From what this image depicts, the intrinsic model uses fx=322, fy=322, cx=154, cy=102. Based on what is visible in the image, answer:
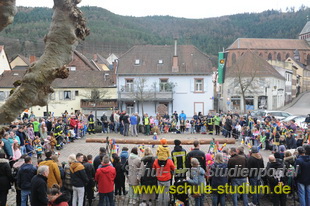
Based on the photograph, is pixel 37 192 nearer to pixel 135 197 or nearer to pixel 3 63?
pixel 135 197

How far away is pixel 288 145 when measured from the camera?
14.5 m

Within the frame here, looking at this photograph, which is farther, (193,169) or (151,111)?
(151,111)

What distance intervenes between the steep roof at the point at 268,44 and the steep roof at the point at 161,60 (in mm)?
59339

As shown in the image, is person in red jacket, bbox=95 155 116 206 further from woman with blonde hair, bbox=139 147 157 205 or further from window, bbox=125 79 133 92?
window, bbox=125 79 133 92

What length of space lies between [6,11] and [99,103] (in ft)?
121

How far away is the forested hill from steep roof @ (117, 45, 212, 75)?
166 ft

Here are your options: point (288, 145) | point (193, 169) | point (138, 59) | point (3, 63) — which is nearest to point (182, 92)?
point (138, 59)

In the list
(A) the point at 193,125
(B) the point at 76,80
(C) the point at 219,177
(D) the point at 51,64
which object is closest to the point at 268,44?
(B) the point at 76,80

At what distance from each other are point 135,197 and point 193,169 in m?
2.14

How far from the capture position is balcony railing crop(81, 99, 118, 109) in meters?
40.5

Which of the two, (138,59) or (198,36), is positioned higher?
(198,36)

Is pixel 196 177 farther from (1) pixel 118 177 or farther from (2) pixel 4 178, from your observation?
(2) pixel 4 178

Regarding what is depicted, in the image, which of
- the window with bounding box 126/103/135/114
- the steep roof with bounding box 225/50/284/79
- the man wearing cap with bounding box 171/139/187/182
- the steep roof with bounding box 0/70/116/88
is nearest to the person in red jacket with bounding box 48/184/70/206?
the man wearing cap with bounding box 171/139/187/182

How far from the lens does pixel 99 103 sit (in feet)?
133
